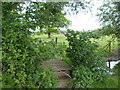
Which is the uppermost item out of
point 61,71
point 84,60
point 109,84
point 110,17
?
point 110,17

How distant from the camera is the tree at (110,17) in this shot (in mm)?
2125

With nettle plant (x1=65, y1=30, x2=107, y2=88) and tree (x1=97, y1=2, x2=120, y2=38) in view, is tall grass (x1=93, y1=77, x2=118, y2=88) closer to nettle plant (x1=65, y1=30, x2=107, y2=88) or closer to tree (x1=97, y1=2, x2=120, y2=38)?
nettle plant (x1=65, y1=30, x2=107, y2=88)

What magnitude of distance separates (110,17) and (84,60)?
3.20 feet

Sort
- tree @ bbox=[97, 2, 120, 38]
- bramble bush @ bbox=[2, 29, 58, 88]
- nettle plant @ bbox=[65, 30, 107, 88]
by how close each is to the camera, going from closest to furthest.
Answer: bramble bush @ bbox=[2, 29, 58, 88] < nettle plant @ bbox=[65, 30, 107, 88] < tree @ bbox=[97, 2, 120, 38]

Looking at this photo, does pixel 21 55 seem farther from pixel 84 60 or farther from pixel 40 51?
pixel 84 60

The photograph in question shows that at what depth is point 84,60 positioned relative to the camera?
63.4 inches

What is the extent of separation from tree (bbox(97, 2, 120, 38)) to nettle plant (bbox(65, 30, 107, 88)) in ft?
2.20

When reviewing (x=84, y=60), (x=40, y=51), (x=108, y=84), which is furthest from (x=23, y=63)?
(x=108, y=84)

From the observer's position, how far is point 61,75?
1.72m

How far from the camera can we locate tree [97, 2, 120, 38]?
2125 mm

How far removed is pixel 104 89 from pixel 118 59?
40.8 inches

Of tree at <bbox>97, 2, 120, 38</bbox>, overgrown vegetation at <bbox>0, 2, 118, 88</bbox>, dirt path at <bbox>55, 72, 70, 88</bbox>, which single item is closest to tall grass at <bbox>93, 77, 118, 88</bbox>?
overgrown vegetation at <bbox>0, 2, 118, 88</bbox>

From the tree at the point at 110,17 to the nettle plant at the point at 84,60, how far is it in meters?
0.67

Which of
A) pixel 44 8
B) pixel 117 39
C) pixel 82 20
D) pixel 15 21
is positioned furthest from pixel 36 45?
pixel 117 39
